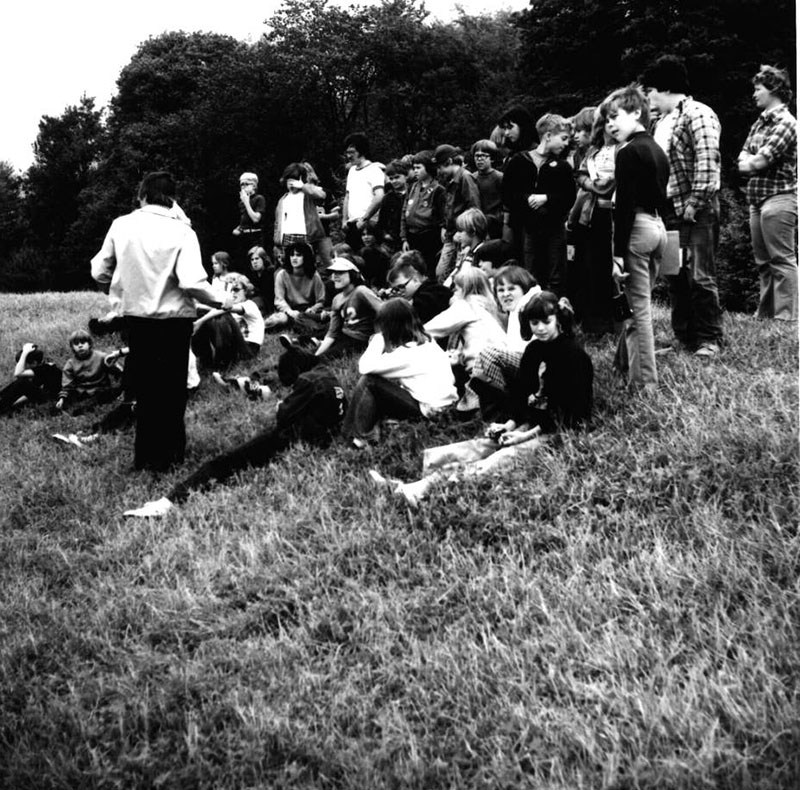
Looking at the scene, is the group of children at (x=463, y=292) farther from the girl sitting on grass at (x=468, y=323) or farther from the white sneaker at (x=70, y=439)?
the white sneaker at (x=70, y=439)

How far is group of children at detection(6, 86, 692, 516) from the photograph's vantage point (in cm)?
629

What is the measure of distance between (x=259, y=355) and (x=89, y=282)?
3734cm

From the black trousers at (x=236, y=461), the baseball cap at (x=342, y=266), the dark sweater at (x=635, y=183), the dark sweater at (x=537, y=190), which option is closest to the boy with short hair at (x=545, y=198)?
the dark sweater at (x=537, y=190)

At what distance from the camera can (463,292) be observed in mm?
7867

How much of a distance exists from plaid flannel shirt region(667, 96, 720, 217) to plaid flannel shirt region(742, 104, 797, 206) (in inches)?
29.5

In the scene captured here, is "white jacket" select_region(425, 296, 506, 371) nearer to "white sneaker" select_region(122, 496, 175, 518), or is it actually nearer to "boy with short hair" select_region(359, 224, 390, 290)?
"white sneaker" select_region(122, 496, 175, 518)

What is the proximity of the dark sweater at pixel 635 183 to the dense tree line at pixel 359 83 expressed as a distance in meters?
19.1

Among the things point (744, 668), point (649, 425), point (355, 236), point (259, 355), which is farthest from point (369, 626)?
point (355, 236)

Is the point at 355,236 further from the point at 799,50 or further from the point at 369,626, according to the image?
the point at 799,50

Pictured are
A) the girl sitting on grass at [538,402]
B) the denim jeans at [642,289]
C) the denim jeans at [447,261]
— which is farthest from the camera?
the denim jeans at [447,261]

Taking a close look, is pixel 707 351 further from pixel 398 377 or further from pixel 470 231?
pixel 470 231

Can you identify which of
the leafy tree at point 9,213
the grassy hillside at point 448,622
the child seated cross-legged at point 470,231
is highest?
the leafy tree at point 9,213

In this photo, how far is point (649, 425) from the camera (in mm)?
5801

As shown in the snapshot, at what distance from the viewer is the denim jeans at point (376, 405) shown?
7160mm
